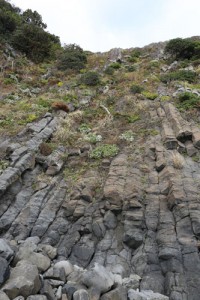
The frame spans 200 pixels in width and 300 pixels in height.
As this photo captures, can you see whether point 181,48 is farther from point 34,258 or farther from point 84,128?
point 34,258

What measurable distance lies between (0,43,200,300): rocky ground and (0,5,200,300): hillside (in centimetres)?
3

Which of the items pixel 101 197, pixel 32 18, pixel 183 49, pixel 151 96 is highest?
pixel 32 18

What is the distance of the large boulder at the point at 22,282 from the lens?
267 inches

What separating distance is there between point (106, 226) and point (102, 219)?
13.4 inches

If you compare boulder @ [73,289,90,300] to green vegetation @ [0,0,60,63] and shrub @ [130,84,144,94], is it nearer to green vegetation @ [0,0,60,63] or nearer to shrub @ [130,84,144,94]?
shrub @ [130,84,144,94]

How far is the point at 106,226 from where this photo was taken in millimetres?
10391

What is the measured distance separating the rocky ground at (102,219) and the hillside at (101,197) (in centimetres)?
3

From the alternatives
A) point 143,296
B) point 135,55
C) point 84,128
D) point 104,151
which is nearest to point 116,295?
point 143,296

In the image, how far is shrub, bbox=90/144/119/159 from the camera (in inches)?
595

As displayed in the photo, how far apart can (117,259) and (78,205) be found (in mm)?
2930

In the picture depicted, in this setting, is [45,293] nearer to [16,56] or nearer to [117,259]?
[117,259]

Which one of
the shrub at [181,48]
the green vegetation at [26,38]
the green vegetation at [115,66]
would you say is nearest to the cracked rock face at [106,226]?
the green vegetation at [115,66]

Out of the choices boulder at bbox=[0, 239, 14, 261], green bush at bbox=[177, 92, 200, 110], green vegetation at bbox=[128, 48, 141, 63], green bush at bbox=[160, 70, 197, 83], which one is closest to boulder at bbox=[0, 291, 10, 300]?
boulder at bbox=[0, 239, 14, 261]

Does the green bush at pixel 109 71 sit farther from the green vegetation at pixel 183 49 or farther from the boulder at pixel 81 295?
the boulder at pixel 81 295
